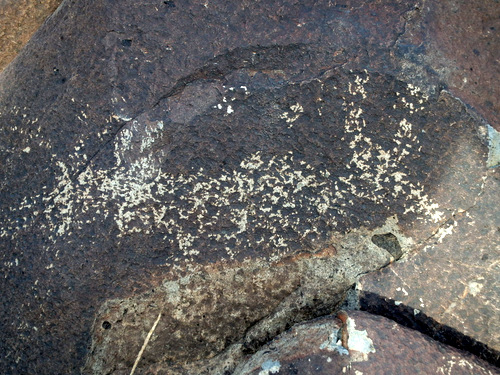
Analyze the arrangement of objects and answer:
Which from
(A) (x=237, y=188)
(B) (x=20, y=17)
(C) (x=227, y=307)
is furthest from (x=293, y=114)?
(B) (x=20, y=17)

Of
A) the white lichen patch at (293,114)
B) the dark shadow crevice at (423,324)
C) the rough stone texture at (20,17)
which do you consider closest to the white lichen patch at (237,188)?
the white lichen patch at (293,114)

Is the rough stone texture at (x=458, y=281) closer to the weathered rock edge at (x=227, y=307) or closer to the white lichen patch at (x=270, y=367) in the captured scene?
the weathered rock edge at (x=227, y=307)

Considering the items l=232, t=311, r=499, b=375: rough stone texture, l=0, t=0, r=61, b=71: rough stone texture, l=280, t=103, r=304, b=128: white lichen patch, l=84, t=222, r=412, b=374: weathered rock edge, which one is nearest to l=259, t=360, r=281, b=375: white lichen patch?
l=232, t=311, r=499, b=375: rough stone texture

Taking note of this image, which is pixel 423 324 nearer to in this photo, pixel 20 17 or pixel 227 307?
pixel 227 307

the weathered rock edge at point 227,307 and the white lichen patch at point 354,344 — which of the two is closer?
the white lichen patch at point 354,344

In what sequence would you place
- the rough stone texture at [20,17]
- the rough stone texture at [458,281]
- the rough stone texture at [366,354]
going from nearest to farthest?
the rough stone texture at [366,354], the rough stone texture at [458,281], the rough stone texture at [20,17]
